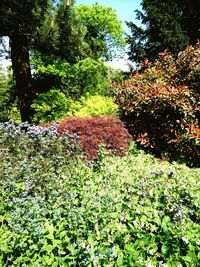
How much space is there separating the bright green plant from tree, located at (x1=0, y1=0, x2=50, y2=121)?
0.76 m

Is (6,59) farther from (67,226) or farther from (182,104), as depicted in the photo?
(67,226)

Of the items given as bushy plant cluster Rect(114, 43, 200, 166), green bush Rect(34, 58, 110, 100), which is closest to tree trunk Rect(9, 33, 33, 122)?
green bush Rect(34, 58, 110, 100)

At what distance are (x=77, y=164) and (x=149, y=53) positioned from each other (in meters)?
11.8

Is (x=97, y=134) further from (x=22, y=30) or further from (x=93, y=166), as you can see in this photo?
(x=22, y=30)

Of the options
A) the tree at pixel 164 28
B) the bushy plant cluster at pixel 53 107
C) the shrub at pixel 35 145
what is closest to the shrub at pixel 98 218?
the shrub at pixel 35 145

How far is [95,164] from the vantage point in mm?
5883

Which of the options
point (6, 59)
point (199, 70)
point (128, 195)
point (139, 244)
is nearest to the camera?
point (139, 244)

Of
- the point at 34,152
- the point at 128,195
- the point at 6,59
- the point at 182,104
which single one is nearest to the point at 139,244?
the point at 128,195

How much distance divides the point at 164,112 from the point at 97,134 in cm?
201

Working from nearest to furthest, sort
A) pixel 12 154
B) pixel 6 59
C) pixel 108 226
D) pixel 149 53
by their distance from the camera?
pixel 108 226 < pixel 12 154 < pixel 6 59 < pixel 149 53

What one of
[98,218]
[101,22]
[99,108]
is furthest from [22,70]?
[101,22]

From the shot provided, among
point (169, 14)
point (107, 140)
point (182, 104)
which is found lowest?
point (107, 140)

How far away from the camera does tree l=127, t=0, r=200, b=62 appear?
15383mm

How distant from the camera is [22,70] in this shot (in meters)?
12.7
